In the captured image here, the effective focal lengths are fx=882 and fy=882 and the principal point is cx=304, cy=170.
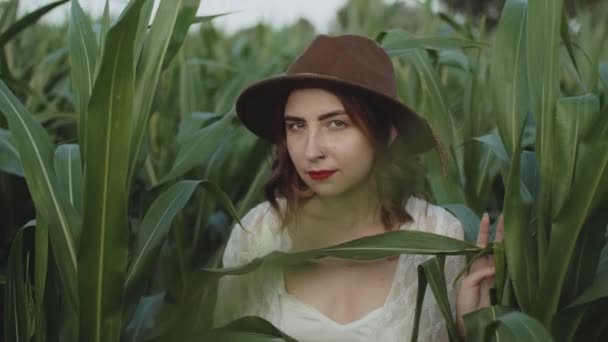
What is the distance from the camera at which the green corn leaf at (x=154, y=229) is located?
1.08m

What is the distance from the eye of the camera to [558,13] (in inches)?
41.4

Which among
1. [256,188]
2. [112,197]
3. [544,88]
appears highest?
[544,88]

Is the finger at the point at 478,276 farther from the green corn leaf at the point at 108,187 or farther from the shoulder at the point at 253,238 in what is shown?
the green corn leaf at the point at 108,187

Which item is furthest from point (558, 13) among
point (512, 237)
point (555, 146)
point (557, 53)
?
point (512, 237)

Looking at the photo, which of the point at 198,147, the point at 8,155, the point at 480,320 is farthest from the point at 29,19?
the point at 480,320

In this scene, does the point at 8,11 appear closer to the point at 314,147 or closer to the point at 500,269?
the point at 314,147

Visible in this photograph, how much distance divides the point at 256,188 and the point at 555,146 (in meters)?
0.78

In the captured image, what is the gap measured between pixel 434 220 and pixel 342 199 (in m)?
0.14

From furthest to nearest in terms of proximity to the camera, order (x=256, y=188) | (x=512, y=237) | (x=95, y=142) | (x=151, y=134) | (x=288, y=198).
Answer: (x=151, y=134), (x=256, y=188), (x=288, y=198), (x=512, y=237), (x=95, y=142)

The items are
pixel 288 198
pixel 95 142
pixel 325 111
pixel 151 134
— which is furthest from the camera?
pixel 151 134

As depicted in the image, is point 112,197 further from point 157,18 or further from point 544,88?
point 544,88

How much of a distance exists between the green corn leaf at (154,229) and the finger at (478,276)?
320 millimetres

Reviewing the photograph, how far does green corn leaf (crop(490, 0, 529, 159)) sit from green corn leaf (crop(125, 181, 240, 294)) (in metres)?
0.36

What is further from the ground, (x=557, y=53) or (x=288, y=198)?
(x=557, y=53)
